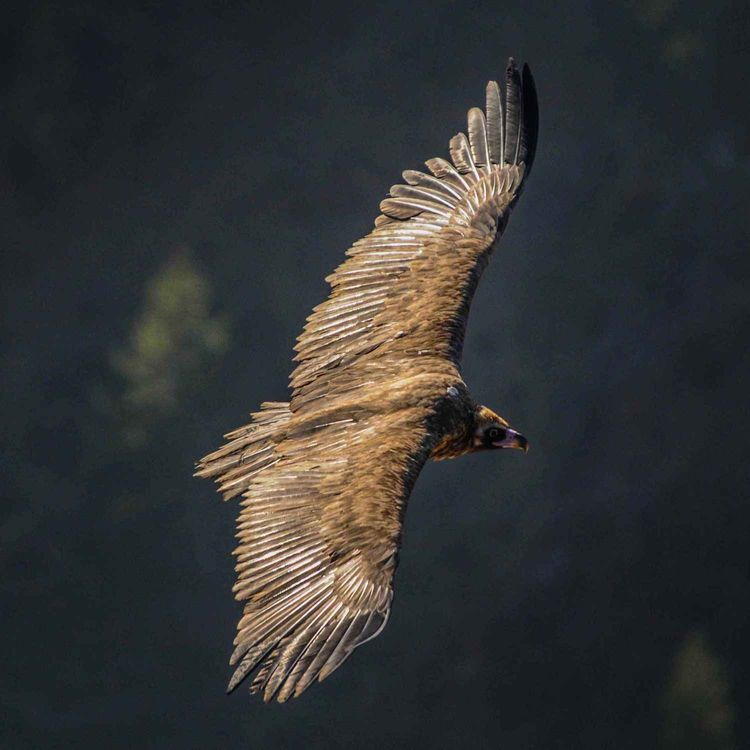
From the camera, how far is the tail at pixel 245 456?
9070 millimetres

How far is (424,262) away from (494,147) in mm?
1079

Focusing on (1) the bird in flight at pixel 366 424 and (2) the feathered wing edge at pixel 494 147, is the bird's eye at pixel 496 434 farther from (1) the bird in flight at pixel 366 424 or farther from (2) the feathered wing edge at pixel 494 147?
(2) the feathered wing edge at pixel 494 147

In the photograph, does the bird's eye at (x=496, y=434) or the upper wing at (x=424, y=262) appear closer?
the upper wing at (x=424, y=262)

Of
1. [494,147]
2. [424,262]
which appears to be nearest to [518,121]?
[494,147]

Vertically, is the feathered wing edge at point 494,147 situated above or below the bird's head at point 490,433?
above

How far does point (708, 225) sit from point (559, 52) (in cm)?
221


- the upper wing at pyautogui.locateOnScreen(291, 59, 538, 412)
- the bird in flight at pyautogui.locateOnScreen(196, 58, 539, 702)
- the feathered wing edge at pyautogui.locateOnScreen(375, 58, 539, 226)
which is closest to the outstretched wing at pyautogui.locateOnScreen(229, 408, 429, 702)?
the bird in flight at pyautogui.locateOnScreen(196, 58, 539, 702)

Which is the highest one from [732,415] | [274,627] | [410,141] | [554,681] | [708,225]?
[410,141]

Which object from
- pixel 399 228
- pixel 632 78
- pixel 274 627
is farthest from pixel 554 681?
pixel 274 627

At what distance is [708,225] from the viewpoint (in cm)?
1725

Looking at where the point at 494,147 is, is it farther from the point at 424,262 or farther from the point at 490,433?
the point at 490,433

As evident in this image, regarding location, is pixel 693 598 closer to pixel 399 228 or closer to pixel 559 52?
pixel 559 52

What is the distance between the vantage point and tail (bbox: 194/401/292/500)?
907cm

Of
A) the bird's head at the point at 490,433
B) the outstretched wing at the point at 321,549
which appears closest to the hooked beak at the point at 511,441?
the bird's head at the point at 490,433
